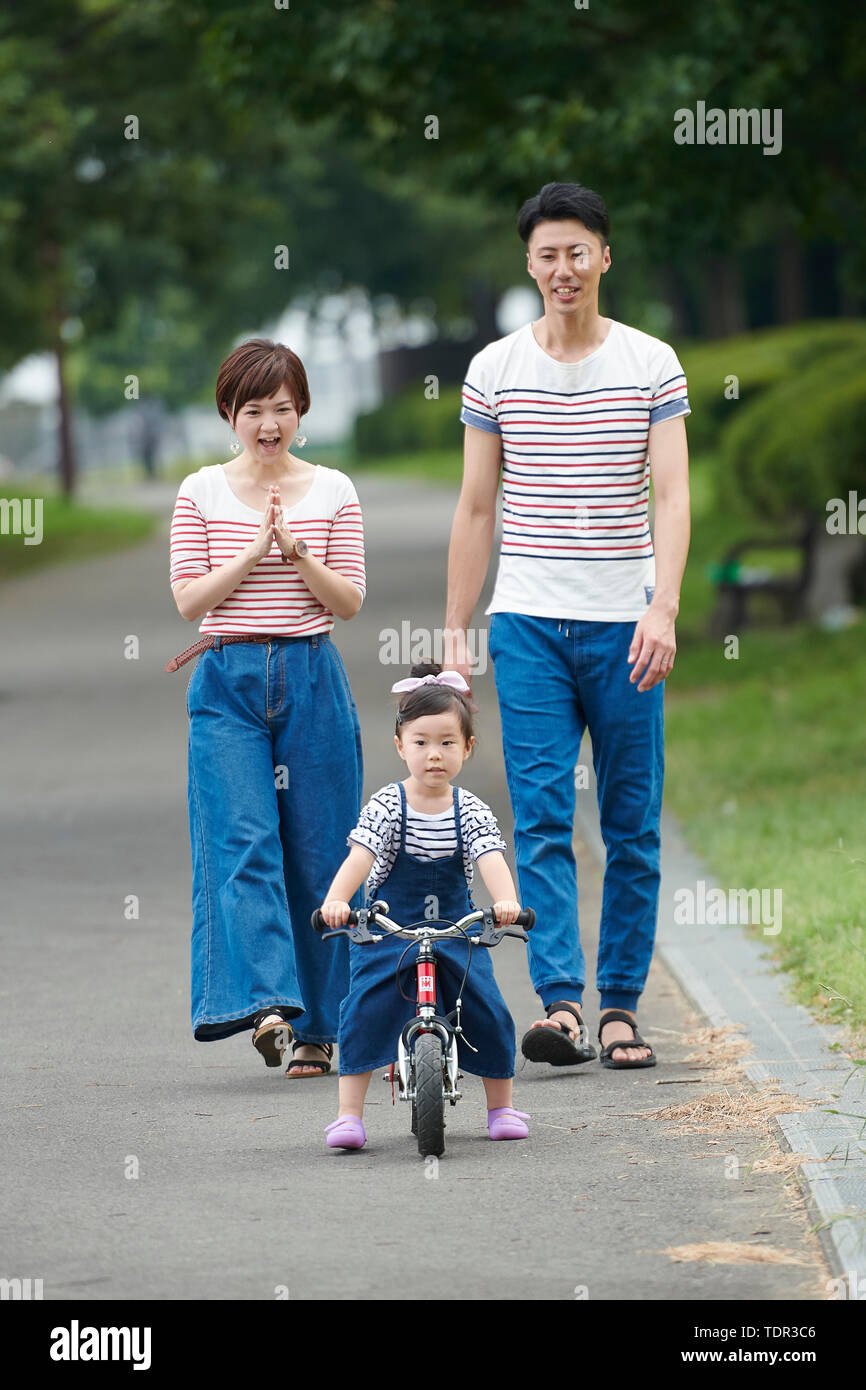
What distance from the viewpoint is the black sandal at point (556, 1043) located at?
19.7ft

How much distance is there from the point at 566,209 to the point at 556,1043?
2103mm

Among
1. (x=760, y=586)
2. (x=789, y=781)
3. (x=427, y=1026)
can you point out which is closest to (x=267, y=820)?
(x=427, y=1026)

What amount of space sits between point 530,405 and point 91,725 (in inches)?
366

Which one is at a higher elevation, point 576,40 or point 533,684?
point 576,40

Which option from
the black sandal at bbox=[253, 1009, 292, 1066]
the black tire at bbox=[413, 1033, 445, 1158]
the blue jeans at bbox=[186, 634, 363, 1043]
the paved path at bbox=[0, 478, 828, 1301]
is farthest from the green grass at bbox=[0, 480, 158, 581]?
the black tire at bbox=[413, 1033, 445, 1158]

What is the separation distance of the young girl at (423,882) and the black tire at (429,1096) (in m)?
0.19

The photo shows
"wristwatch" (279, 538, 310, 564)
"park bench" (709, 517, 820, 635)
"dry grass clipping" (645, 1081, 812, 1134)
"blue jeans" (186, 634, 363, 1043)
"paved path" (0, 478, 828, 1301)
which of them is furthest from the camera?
"park bench" (709, 517, 820, 635)

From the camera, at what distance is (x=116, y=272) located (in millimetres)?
41219

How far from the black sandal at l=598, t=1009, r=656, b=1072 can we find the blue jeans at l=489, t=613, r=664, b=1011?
33 millimetres

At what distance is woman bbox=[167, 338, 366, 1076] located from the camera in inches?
229

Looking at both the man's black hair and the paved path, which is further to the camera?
the man's black hair

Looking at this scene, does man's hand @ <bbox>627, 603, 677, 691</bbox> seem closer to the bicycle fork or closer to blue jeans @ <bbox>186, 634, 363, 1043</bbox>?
blue jeans @ <bbox>186, 634, 363, 1043</bbox>

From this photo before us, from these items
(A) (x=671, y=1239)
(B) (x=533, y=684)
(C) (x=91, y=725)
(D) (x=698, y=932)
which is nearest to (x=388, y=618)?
(C) (x=91, y=725)
